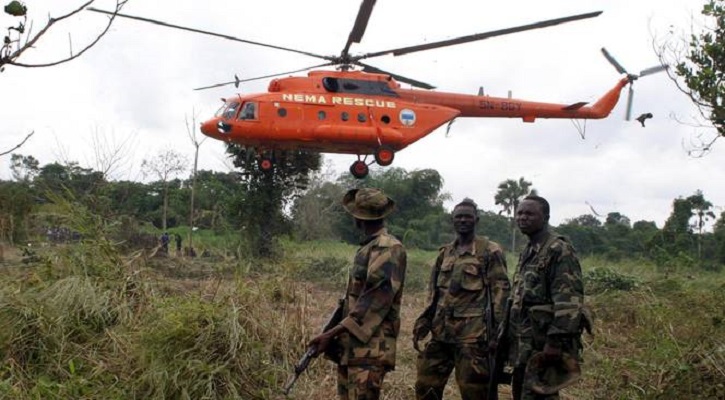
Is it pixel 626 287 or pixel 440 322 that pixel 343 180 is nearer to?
pixel 626 287

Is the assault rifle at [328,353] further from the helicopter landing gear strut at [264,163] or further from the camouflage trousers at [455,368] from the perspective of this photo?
the helicopter landing gear strut at [264,163]

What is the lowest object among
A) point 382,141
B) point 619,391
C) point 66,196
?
point 619,391

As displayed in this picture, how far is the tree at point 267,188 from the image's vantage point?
15281 millimetres

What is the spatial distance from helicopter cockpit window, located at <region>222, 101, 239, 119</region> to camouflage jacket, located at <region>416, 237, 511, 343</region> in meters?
7.92

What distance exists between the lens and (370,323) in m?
3.55

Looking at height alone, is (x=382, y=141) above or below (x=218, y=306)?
→ above

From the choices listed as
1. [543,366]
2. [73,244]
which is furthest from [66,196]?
[543,366]

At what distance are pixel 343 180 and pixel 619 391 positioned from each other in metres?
36.6

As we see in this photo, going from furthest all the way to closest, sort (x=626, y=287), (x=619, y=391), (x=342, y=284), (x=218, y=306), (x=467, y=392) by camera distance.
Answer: (x=342, y=284)
(x=626, y=287)
(x=218, y=306)
(x=619, y=391)
(x=467, y=392)

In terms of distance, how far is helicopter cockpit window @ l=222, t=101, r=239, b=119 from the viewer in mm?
11617

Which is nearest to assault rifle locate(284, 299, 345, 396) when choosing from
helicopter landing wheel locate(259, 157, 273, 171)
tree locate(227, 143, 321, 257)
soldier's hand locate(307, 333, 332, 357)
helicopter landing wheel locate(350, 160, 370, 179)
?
soldier's hand locate(307, 333, 332, 357)

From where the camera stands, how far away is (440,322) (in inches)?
170

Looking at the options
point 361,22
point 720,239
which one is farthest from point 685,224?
point 361,22

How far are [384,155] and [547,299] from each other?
341 inches
